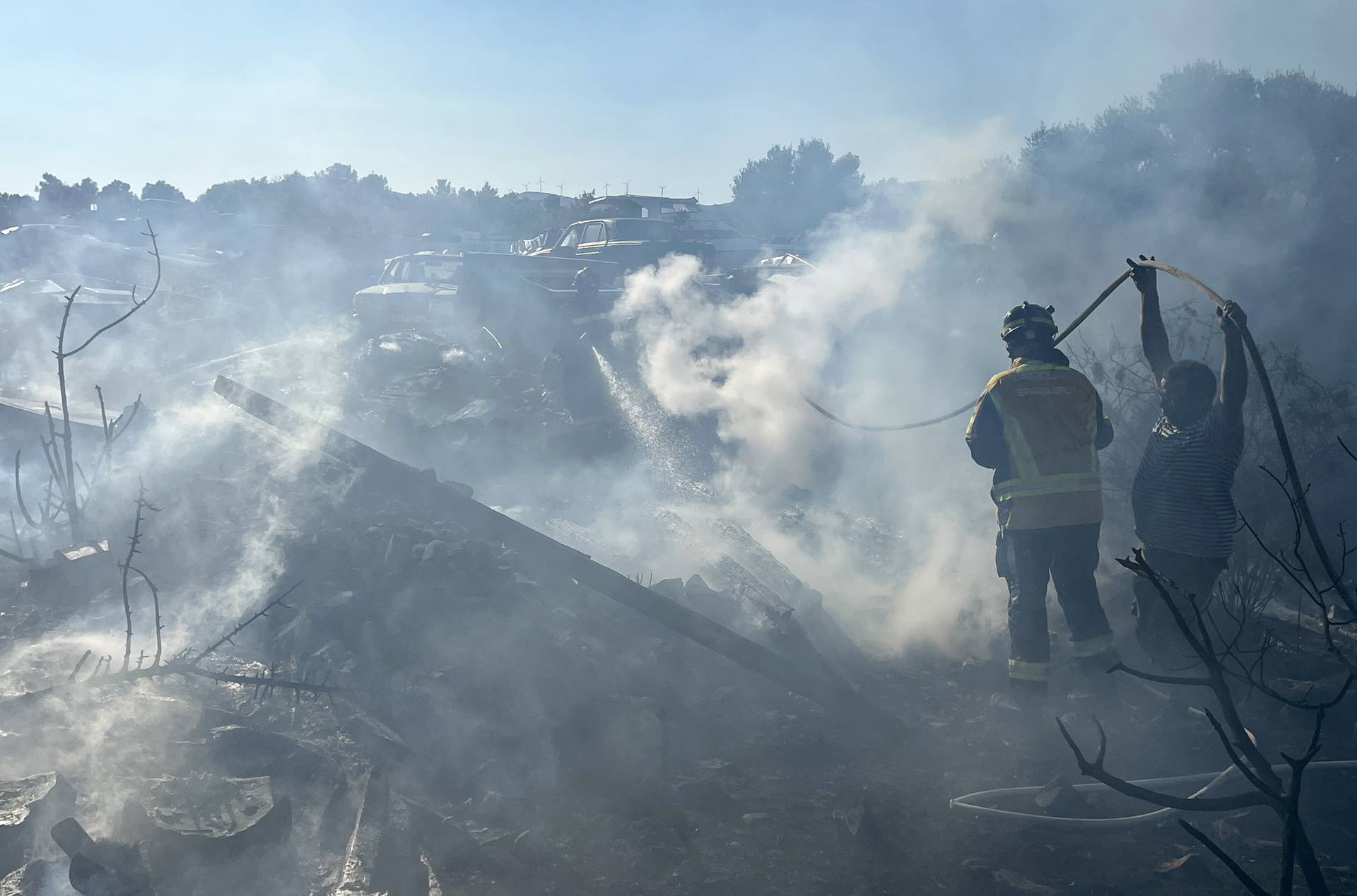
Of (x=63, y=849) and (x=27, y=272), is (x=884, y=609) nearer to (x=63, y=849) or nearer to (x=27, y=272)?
(x=63, y=849)

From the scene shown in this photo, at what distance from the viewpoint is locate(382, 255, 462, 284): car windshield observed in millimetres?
17859

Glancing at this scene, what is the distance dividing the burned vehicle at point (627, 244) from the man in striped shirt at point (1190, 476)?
41.7 ft

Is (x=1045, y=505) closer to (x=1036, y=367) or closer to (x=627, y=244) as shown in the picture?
(x=1036, y=367)

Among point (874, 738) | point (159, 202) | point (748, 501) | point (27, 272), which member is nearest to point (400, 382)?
point (748, 501)

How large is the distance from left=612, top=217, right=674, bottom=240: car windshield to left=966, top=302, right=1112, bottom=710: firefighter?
520 inches

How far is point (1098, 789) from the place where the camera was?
4113 mm

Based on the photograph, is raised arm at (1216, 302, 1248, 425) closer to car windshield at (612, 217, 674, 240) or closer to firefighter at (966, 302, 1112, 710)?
firefighter at (966, 302, 1112, 710)

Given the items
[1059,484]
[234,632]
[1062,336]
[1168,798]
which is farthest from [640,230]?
[1168,798]

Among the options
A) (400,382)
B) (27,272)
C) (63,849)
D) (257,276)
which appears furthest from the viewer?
(257,276)

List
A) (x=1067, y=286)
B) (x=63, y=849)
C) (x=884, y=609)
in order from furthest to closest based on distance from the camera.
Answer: (x=1067, y=286) < (x=884, y=609) < (x=63, y=849)

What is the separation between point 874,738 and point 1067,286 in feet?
28.9

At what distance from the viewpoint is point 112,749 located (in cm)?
427

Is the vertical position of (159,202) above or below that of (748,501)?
above

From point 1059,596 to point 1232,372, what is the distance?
1.38 meters
